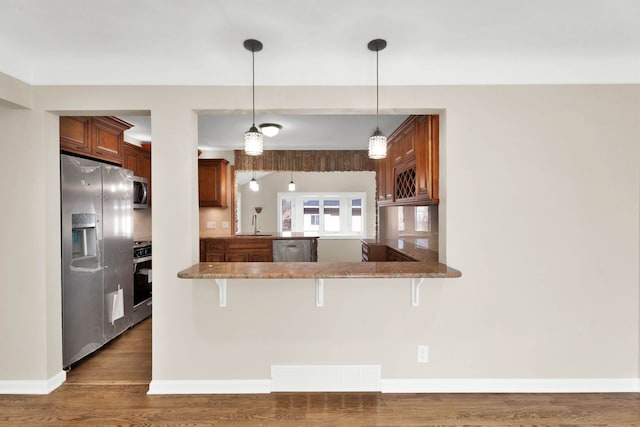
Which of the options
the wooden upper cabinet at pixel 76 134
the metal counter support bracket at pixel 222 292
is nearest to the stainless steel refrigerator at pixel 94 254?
the wooden upper cabinet at pixel 76 134

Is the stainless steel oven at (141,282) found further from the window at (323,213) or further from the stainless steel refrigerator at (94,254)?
the window at (323,213)

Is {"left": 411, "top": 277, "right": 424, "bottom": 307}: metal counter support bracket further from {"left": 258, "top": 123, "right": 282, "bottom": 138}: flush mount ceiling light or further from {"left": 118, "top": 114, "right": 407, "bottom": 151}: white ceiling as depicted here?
{"left": 258, "top": 123, "right": 282, "bottom": 138}: flush mount ceiling light

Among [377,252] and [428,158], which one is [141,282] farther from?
[428,158]

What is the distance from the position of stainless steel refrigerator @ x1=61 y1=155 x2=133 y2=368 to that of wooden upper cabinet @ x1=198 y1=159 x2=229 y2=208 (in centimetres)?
184

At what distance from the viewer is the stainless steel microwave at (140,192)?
143 inches

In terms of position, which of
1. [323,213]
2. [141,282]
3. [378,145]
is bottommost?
[141,282]

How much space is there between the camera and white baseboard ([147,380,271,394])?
7.30ft

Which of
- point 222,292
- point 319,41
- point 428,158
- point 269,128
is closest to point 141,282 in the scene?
point 222,292

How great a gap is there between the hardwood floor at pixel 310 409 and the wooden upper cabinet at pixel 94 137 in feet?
6.04

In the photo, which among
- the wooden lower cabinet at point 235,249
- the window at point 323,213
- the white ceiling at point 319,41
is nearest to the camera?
the white ceiling at point 319,41

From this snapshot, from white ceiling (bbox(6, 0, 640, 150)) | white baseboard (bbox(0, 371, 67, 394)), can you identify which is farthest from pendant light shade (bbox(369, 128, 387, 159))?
white baseboard (bbox(0, 371, 67, 394))

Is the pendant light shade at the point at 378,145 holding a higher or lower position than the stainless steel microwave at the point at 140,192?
higher

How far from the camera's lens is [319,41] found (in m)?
1.97

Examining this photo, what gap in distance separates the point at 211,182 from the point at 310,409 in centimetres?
386
